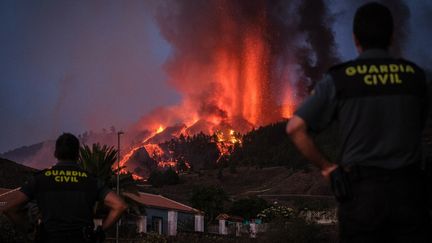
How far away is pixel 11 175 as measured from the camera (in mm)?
68375

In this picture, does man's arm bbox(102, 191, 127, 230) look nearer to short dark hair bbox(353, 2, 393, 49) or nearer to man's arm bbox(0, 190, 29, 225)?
man's arm bbox(0, 190, 29, 225)

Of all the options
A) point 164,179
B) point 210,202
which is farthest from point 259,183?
point 210,202

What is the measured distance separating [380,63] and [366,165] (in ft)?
2.16

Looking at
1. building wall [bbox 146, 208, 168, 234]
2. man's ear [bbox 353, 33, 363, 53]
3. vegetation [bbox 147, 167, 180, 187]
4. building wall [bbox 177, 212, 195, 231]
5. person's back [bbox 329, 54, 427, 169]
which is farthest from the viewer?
vegetation [bbox 147, 167, 180, 187]

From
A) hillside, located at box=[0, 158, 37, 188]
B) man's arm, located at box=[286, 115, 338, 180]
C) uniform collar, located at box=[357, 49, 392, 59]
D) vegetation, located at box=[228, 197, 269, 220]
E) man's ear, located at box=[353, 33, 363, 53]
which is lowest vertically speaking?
man's arm, located at box=[286, 115, 338, 180]

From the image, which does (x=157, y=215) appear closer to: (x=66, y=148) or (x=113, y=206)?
(x=66, y=148)

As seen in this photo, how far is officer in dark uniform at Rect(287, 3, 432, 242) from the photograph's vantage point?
3.70m

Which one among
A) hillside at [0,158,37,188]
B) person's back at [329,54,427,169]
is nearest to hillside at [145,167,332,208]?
hillside at [0,158,37,188]

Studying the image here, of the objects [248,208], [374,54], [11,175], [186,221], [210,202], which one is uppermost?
[11,175]

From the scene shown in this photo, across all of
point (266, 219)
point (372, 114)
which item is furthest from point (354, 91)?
point (266, 219)

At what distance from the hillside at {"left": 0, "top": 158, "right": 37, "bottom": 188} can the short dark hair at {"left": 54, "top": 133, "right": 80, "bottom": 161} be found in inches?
2496

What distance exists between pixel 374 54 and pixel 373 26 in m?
0.18

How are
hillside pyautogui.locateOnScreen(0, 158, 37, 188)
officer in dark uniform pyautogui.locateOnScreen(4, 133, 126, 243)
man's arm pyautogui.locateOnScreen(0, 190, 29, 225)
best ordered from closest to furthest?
officer in dark uniform pyautogui.locateOnScreen(4, 133, 126, 243) < man's arm pyautogui.locateOnScreen(0, 190, 29, 225) < hillside pyautogui.locateOnScreen(0, 158, 37, 188)

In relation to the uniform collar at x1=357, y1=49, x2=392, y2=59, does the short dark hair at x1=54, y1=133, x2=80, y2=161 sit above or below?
below
